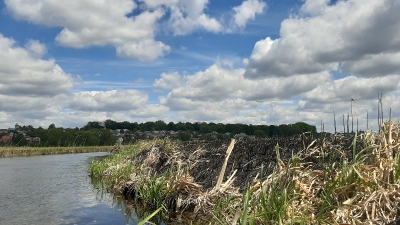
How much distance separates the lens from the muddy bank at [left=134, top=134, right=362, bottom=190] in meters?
10.1

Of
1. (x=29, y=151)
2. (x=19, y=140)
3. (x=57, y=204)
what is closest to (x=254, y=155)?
(x=57, y=204)

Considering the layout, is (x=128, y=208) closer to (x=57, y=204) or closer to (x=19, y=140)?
(x=57, y=204)

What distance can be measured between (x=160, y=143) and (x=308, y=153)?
34.8 ft

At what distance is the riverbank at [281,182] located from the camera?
6.25 metres

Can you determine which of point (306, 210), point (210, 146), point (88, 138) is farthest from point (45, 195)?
point (88, 138)

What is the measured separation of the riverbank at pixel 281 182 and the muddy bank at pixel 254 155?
3cm

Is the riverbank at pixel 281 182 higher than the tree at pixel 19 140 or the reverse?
higher

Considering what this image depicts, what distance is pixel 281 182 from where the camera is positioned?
24.9 feet

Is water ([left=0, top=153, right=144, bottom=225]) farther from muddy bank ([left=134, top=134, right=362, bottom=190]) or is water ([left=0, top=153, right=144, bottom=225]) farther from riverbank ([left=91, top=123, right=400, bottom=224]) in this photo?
muddy bank ([left=134, top=134, right=362, bottom=190])

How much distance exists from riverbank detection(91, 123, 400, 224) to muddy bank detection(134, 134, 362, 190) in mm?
30

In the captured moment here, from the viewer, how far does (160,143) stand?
1947 cm

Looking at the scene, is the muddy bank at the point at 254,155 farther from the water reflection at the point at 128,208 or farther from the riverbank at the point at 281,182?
the water reflection at the point at 128,208

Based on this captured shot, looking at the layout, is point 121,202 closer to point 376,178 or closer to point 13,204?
point 13,204

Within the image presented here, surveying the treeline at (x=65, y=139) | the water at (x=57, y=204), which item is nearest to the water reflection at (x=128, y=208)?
the water at (x=57, y=204)
